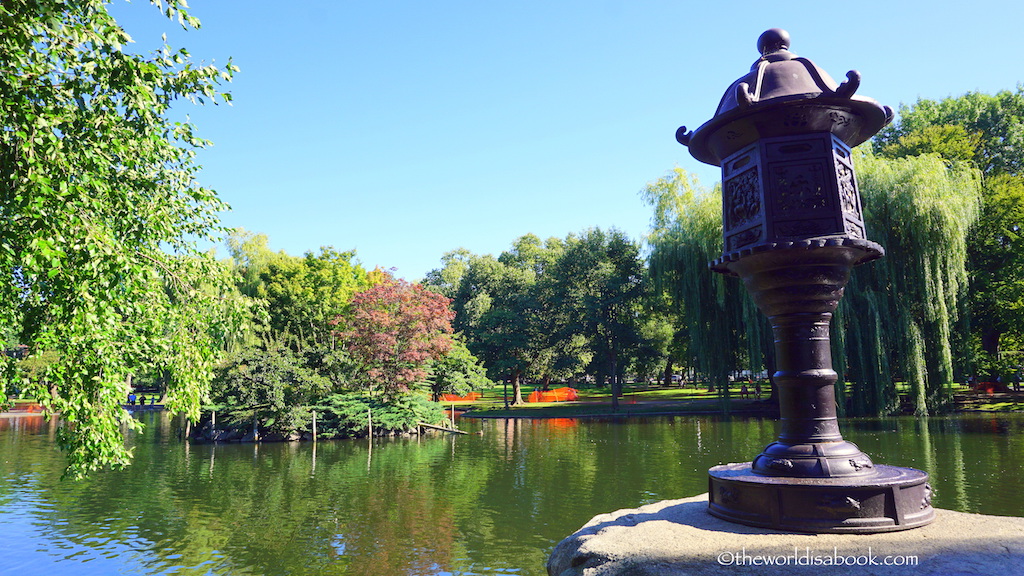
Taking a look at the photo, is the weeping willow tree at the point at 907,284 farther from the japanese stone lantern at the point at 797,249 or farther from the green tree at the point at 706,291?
the japanese stone lantern at the point at 797,249

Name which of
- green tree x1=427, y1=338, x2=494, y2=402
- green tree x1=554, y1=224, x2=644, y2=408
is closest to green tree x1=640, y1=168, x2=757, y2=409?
green tree x1=554, y1=224, x2=644, y2=408

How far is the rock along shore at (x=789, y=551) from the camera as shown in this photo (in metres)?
3.88

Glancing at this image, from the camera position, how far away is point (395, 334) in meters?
26.2

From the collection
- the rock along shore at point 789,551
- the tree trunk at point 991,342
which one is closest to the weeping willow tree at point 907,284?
the tree trunk at point 991,342

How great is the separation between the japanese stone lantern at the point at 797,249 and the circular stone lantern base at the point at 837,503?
14 millimetres

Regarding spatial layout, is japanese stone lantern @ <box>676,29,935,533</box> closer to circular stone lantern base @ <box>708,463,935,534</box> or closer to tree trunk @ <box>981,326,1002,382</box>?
circular stone lantern base @ <box>708,463,935,534</box>

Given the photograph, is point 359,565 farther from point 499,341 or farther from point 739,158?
point 499,341

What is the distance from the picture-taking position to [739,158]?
5.75 meters

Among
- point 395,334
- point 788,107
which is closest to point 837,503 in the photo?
point 788,107

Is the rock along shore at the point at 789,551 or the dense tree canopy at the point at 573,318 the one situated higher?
the dense tree canopy at the point at 573,318

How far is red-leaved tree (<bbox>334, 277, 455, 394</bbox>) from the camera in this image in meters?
26.0

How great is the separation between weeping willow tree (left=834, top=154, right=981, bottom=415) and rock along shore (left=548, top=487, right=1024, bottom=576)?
755 inches

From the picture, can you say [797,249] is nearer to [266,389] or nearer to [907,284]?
[907,284]

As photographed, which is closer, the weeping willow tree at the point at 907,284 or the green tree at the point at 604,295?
the weeping willow tree at the point at 907,284
